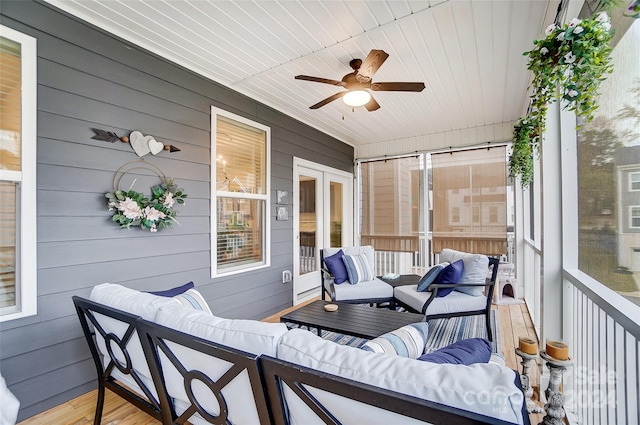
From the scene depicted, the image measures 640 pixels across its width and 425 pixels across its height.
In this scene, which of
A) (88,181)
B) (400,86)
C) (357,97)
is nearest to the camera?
(88,181)

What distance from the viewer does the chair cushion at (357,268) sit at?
11.9 ft

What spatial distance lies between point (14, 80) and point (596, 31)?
3.28 metres

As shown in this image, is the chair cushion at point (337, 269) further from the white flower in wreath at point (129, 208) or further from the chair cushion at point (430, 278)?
the white flower in wreath at point (129, 208)

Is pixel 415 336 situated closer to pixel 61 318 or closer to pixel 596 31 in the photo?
pixel 596 31

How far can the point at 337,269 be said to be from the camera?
143 inches

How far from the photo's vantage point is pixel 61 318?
207cm

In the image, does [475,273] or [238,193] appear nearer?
[475,273]

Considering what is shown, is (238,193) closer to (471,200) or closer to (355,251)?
(355,251)

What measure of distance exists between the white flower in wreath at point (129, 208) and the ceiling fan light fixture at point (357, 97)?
2.14 meters

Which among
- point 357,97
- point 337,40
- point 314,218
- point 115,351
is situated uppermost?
point 337,40

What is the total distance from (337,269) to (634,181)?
2785mm

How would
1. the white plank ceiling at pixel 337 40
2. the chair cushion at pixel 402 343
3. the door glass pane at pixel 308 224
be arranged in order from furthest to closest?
1. the door glass pane at pixel 308 224
2. the white plank ceiling at pixel 337 40
3. the chair cushion at pixel 402 343

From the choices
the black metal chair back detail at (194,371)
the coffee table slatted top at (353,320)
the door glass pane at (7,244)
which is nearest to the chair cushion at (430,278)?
the coffee table slatted top at (353,320)

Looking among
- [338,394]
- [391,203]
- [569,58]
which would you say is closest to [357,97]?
[569,58]
